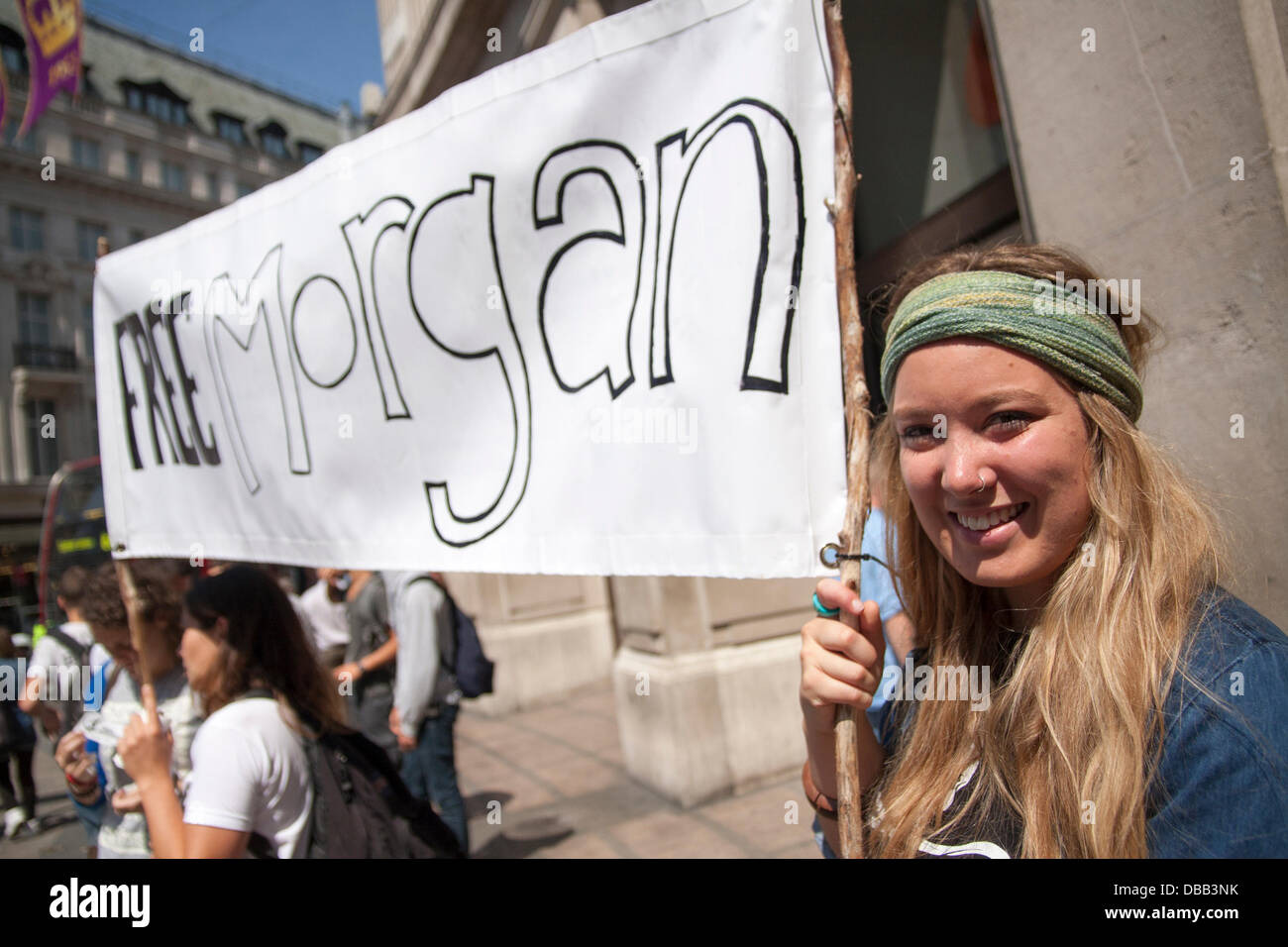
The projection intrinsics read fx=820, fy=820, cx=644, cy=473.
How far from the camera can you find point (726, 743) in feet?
15.7

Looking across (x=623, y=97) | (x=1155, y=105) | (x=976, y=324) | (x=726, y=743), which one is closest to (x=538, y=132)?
(x=623, y=97)

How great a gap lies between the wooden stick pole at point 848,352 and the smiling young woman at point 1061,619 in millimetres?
50

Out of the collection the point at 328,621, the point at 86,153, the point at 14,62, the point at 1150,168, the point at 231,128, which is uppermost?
the point at 231,128

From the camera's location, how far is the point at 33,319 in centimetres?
2905

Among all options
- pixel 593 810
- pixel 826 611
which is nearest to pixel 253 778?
pixel 826 611

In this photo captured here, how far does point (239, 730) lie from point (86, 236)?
3458 centimetres

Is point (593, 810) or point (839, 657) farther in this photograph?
point (593, 810)

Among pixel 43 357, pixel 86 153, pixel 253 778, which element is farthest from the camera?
pixel 43 357

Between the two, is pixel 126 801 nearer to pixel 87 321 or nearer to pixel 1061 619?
pixel 1061 619

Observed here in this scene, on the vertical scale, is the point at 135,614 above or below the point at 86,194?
below

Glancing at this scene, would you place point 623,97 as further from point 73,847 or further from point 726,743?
point 73,847

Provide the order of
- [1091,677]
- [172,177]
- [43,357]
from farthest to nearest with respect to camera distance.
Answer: [172,177] < [43,357] < [1091,677]

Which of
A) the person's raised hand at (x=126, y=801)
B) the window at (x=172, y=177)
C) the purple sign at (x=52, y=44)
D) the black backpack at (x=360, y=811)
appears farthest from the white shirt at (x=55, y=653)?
the window at (x=172, y=177)
